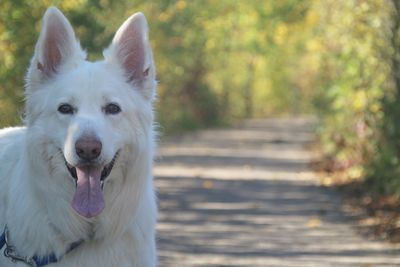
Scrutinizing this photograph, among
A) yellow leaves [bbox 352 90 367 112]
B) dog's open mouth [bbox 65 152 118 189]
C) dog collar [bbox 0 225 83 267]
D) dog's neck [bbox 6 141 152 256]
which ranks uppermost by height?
dog's open mouth [bbox 65 152 118 189]

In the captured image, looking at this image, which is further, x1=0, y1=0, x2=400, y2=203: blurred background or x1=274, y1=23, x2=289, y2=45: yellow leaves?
x1=274, y1=23, x2=289, y2=45: yellow leaves

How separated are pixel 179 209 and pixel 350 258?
3955mm

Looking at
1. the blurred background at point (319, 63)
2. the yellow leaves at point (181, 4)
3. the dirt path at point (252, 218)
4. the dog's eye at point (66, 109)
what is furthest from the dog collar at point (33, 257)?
the yellow leaves at point (181, 4)

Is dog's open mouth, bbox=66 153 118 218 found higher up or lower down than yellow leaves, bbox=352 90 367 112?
higher up

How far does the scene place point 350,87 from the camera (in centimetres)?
1497

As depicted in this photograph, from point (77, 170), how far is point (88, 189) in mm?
112

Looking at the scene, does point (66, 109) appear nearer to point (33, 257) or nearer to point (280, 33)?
point (33, 257)

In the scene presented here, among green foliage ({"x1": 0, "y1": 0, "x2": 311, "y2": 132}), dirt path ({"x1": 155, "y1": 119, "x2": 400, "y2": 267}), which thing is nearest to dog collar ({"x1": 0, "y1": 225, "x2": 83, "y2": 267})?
green foliage ({"x1": 0, "y1": 0, "x2": 311, "y2": 132})

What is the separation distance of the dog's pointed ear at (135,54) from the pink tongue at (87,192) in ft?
2.18

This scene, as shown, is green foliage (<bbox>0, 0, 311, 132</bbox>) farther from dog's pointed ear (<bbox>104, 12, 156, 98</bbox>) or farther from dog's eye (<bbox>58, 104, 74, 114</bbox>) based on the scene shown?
dog's eye (<bbox>58, 104, 74, 114</bbox>)

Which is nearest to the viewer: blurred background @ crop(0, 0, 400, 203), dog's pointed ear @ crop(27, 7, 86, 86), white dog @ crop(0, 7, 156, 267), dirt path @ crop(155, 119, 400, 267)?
white dog @ crop(0, 7, 156, 267)

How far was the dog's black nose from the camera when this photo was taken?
15.4 feet

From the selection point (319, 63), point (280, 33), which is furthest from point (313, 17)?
point (280, 33)

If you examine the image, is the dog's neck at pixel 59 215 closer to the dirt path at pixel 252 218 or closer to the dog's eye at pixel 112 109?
the dog's eye at pixel 112 109
